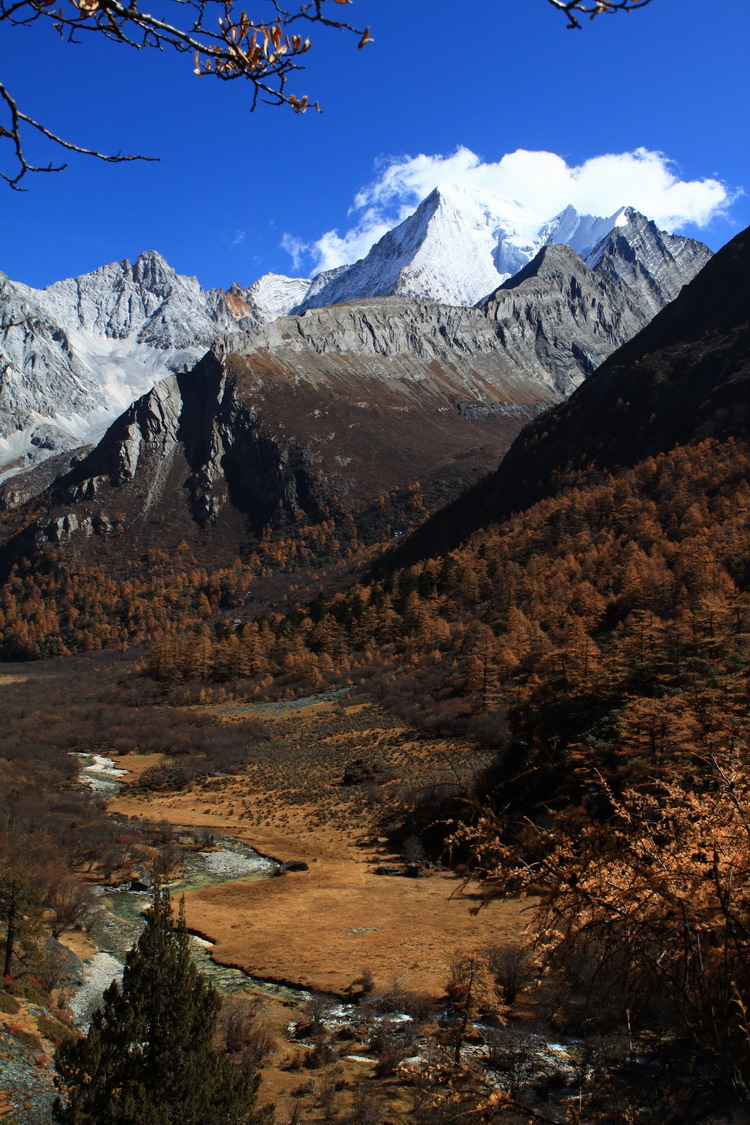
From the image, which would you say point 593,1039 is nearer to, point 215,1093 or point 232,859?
point 215,1093

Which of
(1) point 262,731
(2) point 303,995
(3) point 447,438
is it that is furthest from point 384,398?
(2) point 303,995

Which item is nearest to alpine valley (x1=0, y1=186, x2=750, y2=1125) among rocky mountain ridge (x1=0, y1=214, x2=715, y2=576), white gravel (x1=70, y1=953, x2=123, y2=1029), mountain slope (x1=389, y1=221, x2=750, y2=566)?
white gravel (x1=70, y1=953, x2=123, y2=1029)

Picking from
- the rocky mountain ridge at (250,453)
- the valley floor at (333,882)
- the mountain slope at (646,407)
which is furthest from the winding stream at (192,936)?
the rocky mountain ridge at (250,453)

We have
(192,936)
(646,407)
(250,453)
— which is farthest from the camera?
(250,453)

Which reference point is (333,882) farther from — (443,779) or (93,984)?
(93,984)

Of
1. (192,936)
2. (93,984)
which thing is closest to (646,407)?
(192,936)

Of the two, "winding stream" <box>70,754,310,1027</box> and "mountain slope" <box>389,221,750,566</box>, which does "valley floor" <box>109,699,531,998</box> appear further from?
"mountain slope" <box>389,221,750,566</box>
